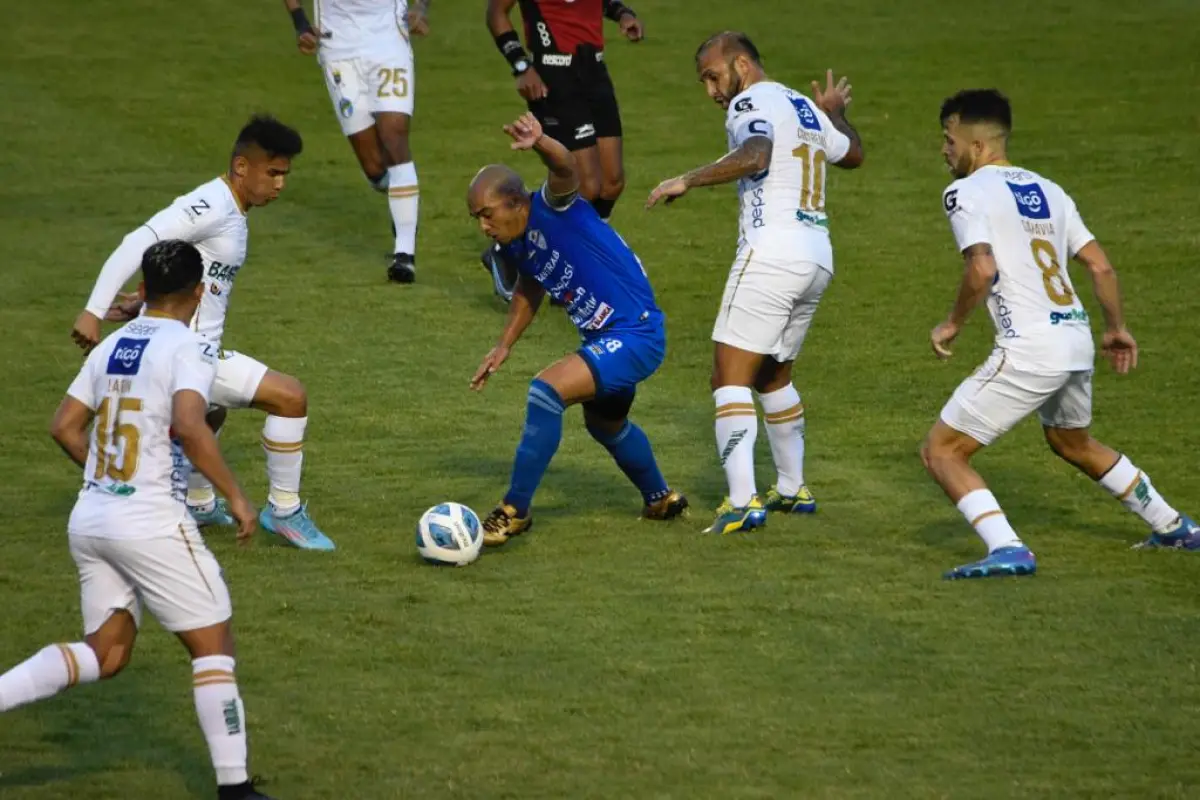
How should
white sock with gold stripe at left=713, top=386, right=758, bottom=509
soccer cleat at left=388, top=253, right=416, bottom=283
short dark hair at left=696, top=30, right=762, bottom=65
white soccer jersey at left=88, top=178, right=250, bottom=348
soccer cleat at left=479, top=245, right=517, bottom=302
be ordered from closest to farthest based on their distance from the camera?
white soccer jersey at left=88, top=178, right=250, bottom=348, white sock with gold stripe at left=713, top=386, right=758, bottom=509, short dark hair at left=696, top=30, right=762, bottom=65, soccer cleat at left=479, top=245, right=517, bottom=302, soccer cleat at left=388, top=253, right=416, bottom=283

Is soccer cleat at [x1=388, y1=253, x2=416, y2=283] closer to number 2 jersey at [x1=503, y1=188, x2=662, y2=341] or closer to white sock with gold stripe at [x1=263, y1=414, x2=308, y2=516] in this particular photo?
number 2 jersey at [x1=503, y1=188, x2=662, y2=341]

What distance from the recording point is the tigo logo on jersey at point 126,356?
6.14 m

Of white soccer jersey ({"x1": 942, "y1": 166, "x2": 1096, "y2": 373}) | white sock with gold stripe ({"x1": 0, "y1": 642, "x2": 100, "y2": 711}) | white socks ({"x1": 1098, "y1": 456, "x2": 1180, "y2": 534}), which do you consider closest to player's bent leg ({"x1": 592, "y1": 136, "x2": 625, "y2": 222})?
white soccer jersey ({"x1": 942, "y1": 166, "x2": 1096, "y2": 373})

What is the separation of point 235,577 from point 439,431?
2581 millimetres

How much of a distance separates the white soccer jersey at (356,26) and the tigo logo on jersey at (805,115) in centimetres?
479

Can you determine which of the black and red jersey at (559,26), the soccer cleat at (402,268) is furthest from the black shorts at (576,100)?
the soccer cleat at (402,268)

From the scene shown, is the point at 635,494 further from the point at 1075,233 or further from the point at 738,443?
the point at 1075,233

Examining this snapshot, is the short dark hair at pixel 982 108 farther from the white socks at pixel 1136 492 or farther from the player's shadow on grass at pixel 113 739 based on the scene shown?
the player's shadow on grass at pixel 113 739

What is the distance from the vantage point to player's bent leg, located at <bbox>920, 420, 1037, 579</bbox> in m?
8.29

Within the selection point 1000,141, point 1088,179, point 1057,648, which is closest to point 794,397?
point 1000,141

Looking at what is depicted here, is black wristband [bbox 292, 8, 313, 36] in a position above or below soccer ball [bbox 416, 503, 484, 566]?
above

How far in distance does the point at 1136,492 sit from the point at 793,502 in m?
1.65

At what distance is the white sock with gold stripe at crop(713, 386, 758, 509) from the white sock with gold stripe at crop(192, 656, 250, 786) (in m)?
3.50

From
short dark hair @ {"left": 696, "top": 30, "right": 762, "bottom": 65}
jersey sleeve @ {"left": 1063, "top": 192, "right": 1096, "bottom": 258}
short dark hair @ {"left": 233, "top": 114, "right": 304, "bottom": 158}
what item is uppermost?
short dark hair @ {"left": 696, "top": 30, "right": 762, "bottom": 65}
